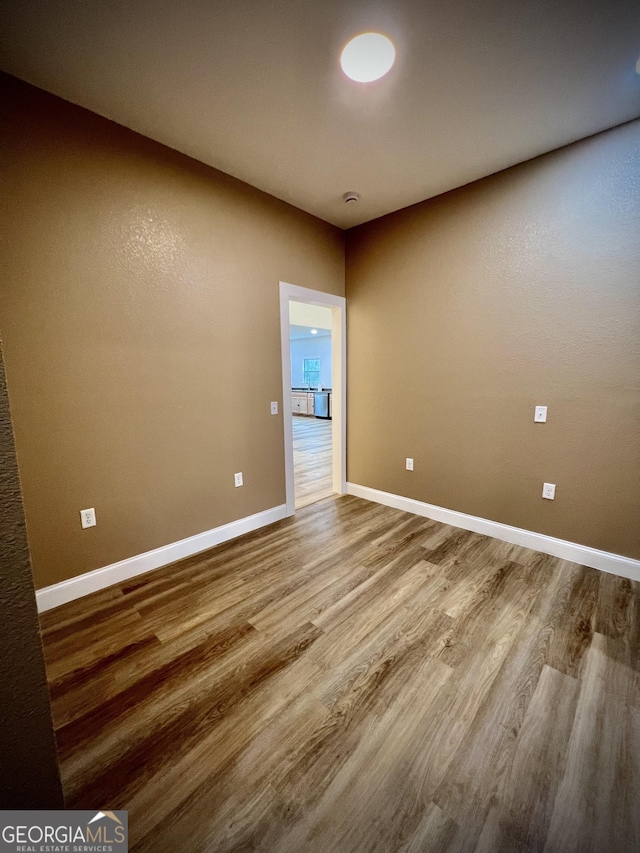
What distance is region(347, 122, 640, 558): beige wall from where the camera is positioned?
1968 millimetres

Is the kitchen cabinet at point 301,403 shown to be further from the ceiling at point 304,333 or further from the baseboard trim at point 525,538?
the baseboard trim at point 525,538

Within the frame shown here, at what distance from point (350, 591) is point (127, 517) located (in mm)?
1483

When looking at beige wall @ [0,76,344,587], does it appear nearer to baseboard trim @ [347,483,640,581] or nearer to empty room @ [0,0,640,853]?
empty room @ [0,0,640,853]

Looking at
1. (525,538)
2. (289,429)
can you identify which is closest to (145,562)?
(289,429)

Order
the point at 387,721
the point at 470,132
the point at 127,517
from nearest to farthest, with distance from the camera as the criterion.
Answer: the point at 387,721, the point at 470,132, the point at 127,517

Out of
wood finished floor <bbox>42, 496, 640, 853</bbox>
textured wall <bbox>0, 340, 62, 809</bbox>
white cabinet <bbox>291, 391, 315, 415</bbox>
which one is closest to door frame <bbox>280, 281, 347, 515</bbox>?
wood finished floor <bbox>42, 496, 640, 853</bbox>

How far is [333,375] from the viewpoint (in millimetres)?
3518

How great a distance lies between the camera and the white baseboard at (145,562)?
186 centimetres

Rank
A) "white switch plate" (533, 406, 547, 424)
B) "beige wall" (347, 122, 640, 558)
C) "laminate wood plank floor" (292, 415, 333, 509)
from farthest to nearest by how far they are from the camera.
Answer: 1. "laminate wood plank floor" (292, 415, 333, 509)
2. "white switch plate" (533, 406, 547, 424)
3. "beige wall" (347, 122, 640, 558)

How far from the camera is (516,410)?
2.38 m

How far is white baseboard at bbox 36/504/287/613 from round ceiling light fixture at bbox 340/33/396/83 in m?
2.83

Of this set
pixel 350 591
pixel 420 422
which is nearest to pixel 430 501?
pixel 420 422

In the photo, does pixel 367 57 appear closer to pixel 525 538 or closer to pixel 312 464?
pixel 525 538

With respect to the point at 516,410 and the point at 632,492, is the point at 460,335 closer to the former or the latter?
the point at 516,410
